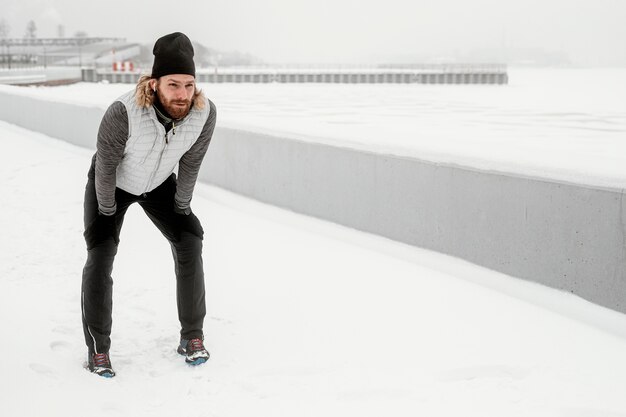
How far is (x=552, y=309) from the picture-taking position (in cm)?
523

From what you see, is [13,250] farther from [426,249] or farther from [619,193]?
[619,193]

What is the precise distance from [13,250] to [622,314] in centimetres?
496

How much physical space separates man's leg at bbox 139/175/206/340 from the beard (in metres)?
0.56

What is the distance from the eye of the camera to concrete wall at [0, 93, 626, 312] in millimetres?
5066

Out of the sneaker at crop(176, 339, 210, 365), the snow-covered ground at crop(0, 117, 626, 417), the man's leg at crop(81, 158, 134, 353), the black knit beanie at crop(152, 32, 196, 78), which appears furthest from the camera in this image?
the sneaker at crop(176, 339, 210, 365)

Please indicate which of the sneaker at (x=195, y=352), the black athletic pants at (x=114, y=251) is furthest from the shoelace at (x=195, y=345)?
the black athletic pants at (x=114, y=251)

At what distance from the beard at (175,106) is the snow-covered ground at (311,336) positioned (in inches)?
55.8

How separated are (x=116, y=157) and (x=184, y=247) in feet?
2.23

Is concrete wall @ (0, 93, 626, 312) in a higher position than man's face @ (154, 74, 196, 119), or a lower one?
lower

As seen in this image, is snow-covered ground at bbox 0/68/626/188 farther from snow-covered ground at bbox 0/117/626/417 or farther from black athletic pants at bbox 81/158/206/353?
black athletic pants at bbox 81/158/206/353

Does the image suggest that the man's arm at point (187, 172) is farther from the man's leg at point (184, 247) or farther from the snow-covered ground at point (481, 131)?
the snow-covered ground at point (481, 131)

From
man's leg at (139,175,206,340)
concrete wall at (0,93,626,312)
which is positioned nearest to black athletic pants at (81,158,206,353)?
man's leg at (139,175,206,340)

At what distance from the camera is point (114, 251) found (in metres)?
4.07

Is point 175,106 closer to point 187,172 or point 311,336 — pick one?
point 187,172
